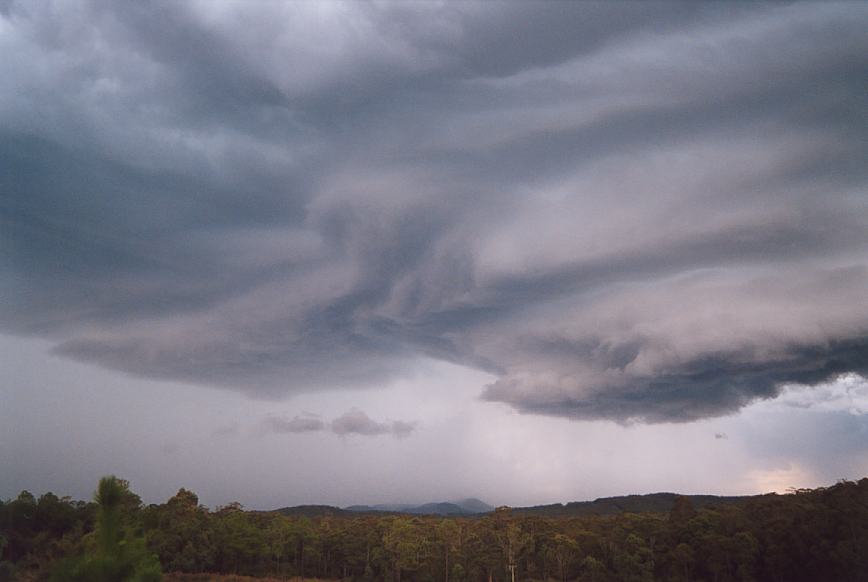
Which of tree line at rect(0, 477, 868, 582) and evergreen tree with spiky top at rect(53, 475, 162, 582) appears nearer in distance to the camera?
evergreen tree with spiky top at rect(53, 475, 162, 582)

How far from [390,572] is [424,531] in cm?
812

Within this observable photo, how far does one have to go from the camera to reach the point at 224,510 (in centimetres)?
10312

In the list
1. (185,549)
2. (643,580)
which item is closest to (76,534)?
(185,549)

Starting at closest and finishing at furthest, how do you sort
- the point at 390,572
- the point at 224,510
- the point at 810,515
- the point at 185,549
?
the point at 810,515, the point at 185,549, the point at 390,572, the point at 224,510

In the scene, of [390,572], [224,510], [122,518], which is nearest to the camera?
[122,518]

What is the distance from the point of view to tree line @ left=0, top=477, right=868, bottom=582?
198ft

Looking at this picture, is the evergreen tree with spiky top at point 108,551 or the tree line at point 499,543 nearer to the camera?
the evergreen tree with spiky top at point 108,551

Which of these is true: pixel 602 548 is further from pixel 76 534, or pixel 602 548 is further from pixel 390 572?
pixel 76 534

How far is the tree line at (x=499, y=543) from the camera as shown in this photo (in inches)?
2373

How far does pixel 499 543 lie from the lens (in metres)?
84.7

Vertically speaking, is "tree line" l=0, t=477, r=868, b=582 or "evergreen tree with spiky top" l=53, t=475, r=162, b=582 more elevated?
"evergreen tree with spiky top" l=53, t=475, r=162, b=582

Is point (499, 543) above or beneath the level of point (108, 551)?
beneath

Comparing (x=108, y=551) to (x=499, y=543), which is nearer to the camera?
(x=108, y=551)

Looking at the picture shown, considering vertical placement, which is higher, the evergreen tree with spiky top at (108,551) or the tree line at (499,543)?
the evergreen tree with spiky top at (108,551)
